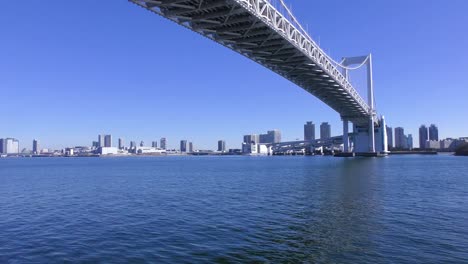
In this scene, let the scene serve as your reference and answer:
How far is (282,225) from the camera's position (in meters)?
15.0

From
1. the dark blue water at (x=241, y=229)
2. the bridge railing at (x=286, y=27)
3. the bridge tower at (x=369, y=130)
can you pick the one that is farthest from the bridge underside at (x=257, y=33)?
the bridge tower at (x=369, y=130)

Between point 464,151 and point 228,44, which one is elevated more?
point 228,44

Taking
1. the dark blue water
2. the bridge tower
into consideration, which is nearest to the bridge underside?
the dark blue water

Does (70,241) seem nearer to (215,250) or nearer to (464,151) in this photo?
(215,250)

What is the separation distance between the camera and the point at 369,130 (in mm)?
109500

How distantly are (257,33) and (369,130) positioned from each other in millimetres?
84382

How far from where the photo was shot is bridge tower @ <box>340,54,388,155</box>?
105637mm

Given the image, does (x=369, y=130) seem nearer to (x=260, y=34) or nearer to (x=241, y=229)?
(x=260, y=34)

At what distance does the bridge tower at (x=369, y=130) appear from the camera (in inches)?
4159

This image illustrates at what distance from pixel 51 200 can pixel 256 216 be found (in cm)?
1503

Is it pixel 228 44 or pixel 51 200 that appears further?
pixel 228 44

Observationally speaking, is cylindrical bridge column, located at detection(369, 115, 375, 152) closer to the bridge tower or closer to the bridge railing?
the bridge tower

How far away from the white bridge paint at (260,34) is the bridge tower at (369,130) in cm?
4163

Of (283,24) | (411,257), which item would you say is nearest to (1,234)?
(411,257)
